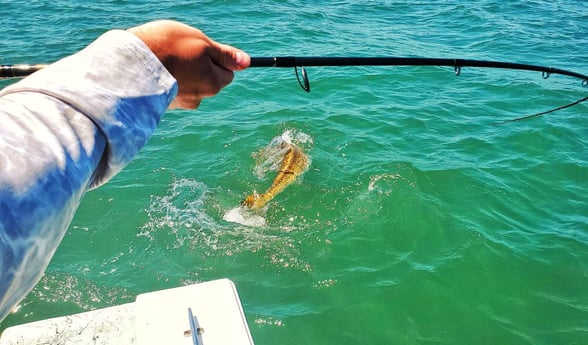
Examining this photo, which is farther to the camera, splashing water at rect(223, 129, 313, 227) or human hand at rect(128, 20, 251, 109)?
splashing water at rect(223, 129, 313, 227)

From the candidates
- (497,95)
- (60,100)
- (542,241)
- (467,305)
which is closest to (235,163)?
(467,305)

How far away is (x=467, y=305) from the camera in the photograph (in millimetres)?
→ 4777

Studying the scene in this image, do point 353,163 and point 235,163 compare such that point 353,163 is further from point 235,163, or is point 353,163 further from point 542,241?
point 542,241

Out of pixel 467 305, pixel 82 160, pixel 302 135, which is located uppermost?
pixel 82 160

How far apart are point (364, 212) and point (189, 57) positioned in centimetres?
498

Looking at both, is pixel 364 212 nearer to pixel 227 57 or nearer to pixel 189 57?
pixel 227 57

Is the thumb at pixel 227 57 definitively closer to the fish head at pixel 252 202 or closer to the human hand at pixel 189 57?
the human hand at pixel 189 57

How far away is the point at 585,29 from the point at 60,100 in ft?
50.6

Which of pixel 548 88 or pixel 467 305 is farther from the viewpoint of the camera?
pixel 548 88

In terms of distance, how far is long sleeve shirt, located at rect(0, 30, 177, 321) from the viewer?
72cm

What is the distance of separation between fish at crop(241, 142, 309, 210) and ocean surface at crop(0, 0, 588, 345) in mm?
164

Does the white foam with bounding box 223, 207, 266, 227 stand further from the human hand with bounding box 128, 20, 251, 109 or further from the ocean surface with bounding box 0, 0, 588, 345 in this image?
the human hand with bounding box 128, 20, 251, 109

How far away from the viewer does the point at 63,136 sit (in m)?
0.81

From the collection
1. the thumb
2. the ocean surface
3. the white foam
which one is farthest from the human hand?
the white foam
